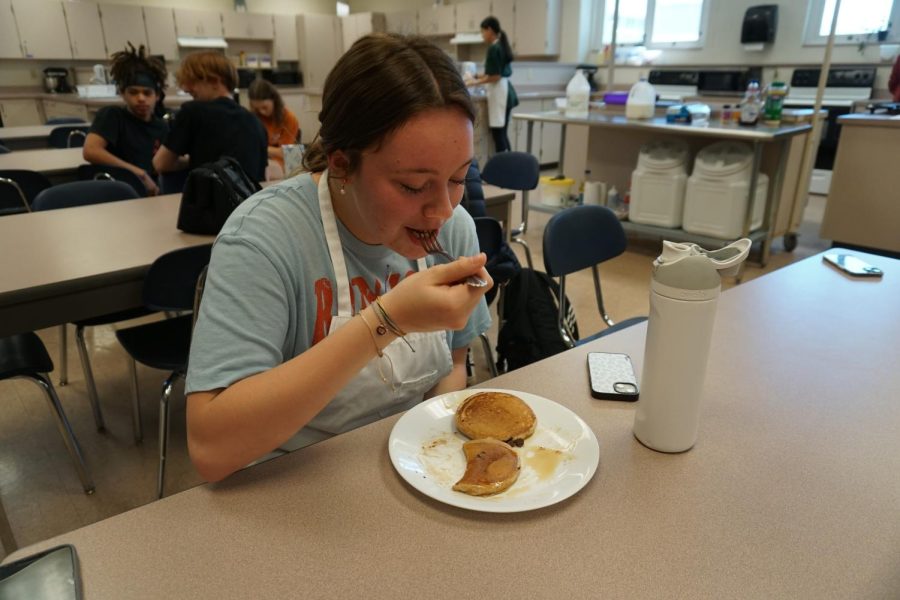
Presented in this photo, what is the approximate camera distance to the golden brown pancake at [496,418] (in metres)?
0.79

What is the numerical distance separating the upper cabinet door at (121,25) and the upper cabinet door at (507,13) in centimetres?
442

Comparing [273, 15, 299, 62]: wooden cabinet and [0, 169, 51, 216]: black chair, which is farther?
[273, 15, 299, 62]: wooden cabinet

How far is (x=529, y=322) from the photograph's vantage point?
1.83 metres

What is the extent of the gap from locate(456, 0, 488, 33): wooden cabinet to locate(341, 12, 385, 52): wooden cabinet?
1.30 metres

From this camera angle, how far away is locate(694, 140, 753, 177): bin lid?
347 cm

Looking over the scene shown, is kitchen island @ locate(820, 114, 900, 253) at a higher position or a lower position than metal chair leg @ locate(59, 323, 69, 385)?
higher

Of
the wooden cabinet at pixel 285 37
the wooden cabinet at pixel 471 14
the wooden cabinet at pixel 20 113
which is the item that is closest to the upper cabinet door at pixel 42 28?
the wooden cabinet at pixel 20 113

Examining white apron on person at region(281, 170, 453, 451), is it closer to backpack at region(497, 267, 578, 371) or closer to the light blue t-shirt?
the light blue t-shirt

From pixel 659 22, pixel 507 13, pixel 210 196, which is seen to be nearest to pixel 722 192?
pixel 210 196

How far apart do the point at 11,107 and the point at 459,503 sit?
8.35 m

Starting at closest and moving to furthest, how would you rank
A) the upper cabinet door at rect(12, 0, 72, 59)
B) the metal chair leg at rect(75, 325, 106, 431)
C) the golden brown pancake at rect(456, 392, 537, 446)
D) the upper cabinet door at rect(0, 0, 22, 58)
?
the golden brown pancake at rect(456, 392, 537, 446), the metal chair leg at rect(75, 325, 106, 431), the upper cabinet door at rect(0, 0, 22, 58), the upper cabinet door at rect(12, 0, 72, 59)

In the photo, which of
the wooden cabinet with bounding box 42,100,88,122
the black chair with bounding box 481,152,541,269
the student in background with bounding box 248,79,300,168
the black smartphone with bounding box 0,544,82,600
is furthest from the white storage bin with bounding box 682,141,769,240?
the wooden cabinet with bounding box 42,100,88,122

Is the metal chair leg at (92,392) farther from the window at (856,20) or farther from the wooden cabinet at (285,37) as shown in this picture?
the wooden cabinet at (285,37)

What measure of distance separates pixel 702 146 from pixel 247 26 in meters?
6.96
